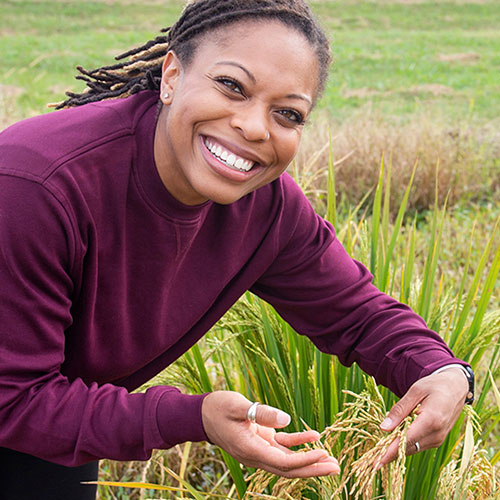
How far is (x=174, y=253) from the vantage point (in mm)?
1689

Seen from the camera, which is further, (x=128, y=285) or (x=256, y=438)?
(x=128, y=285)

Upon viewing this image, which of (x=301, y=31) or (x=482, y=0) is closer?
(x=301, y=31)

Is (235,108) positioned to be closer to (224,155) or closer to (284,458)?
(224,155)

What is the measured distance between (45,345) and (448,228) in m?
3.75

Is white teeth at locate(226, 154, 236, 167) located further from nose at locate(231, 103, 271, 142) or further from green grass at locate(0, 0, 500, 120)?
green grass at locate(0, 0, 500, 120)

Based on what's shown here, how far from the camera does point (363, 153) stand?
209 inches

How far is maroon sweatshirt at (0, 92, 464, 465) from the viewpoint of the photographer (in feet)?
4.59

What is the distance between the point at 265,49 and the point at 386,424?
0.80 m

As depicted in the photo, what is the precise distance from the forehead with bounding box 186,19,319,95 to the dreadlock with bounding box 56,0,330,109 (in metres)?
0.02

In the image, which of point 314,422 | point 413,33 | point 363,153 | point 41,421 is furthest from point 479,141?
point 413,33

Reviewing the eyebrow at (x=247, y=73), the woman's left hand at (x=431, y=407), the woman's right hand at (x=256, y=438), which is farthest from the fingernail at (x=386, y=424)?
the eyebrow at (x=247, y=73)

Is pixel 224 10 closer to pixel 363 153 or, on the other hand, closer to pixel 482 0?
pixel 363 153

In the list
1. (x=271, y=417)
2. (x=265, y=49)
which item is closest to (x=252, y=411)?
(x=271, y=417)

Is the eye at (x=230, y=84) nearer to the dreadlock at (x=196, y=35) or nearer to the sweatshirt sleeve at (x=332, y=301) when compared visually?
the dreadlock at (x=196, y=35)
